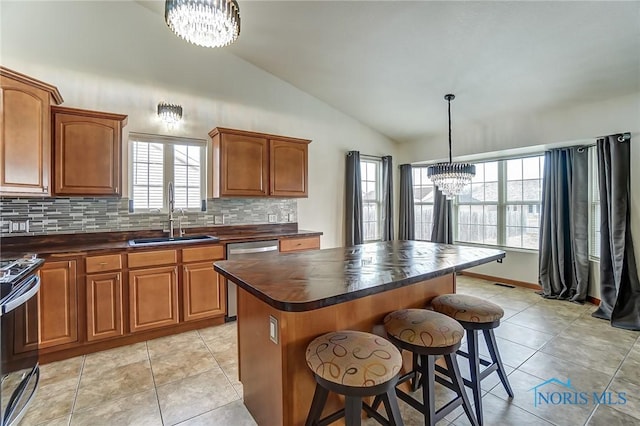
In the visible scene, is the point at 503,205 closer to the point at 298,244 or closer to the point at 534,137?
the point at 534,137

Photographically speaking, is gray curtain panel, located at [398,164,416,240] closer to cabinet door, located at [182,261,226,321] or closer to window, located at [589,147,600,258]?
window, located at [589,147,600,258]

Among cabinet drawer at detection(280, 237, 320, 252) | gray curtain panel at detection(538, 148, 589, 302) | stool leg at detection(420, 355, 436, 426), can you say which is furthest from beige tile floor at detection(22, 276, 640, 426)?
cabinet drawer at detection(280, 237, 320, 252)

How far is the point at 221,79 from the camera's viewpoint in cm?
390

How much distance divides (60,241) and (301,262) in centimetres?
259

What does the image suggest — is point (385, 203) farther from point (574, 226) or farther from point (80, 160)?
point (80, 160)

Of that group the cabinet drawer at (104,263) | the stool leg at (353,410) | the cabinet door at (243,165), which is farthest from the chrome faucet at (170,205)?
the stool leg at (353,410)

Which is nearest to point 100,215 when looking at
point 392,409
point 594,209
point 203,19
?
point 203,19

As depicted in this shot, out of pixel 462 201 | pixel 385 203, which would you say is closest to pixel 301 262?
pixel 385 203

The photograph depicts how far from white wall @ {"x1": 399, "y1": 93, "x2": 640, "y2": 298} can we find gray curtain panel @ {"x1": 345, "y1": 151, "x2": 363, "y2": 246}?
1.35 meters

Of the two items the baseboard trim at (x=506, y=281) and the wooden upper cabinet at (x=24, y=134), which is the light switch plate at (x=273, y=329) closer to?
the wooden upper cabinet at (x=24, y=134)

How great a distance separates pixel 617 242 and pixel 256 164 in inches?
168

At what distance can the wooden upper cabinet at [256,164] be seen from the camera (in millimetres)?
3570

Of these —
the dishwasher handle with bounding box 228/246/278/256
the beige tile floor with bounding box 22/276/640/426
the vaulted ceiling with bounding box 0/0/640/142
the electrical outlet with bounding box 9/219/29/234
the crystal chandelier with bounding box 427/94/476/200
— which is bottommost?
the beige tile floor with bounding box 22/276/640/426

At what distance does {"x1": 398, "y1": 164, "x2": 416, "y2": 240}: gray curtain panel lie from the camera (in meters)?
5.65
